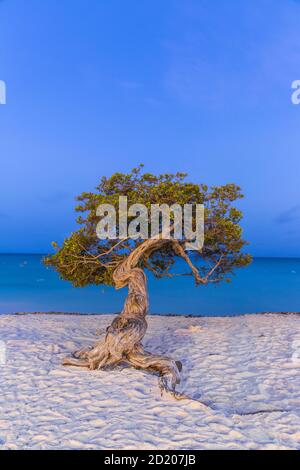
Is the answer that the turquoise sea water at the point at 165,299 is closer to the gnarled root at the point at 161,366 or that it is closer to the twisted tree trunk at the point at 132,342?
the twisted tree trunk at the point at 132,342

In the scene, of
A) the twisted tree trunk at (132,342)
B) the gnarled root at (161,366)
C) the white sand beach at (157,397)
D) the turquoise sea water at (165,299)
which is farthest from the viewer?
the turquoise sea water at (165,299)

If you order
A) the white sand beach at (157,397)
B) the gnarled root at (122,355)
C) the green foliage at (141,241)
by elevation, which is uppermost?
the green foliage at (141,241)

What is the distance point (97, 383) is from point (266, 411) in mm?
3341

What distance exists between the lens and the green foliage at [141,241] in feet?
31.4

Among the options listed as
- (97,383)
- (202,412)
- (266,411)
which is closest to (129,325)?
(97,383)

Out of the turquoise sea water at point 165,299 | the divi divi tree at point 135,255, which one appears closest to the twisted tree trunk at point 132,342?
the divi divi tree at point 135,255

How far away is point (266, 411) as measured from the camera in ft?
23.4

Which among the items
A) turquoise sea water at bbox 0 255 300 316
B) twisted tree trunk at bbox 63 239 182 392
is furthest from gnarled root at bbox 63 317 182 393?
turquoise sea water at bbox 0 255 300 316

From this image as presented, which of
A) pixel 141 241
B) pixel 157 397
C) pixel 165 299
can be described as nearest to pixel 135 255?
pixel 141 241

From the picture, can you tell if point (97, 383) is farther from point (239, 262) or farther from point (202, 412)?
point (239, 262)

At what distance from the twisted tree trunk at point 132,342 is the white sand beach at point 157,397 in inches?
11.7

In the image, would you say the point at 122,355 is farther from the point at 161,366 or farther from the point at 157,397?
the point at 157,397

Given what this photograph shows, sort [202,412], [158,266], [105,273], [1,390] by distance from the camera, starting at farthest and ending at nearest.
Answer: [158,266] → [105,273] → [1,390] → [202,412]

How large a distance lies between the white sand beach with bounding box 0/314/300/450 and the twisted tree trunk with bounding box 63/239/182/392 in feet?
0.98
